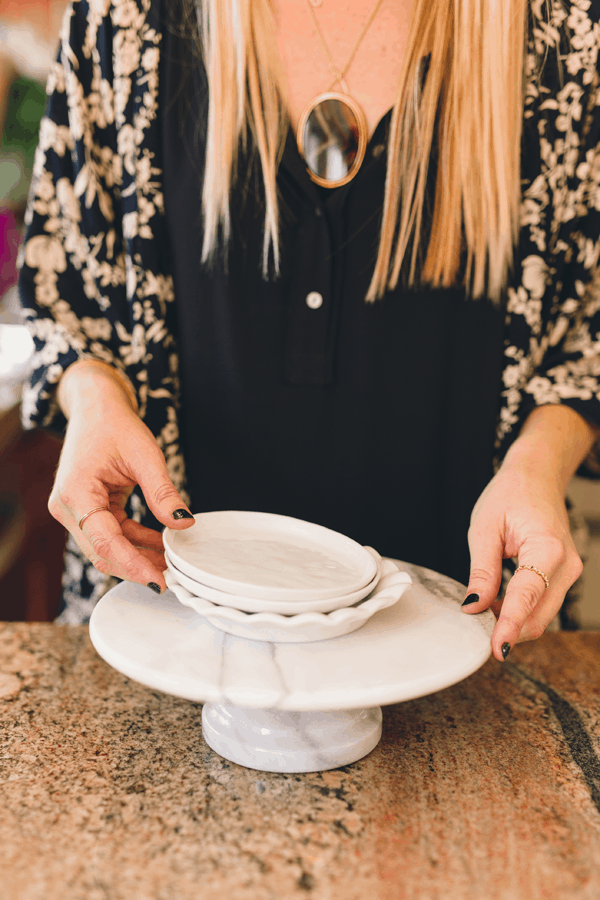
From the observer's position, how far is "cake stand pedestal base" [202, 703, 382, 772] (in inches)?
19.3

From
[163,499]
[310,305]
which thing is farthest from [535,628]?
[310,305]

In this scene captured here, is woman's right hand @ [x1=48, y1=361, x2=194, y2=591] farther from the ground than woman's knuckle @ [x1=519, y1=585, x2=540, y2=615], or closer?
farther from the ground

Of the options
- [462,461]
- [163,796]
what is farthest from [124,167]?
[163,796]

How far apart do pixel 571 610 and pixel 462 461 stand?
0.89ft

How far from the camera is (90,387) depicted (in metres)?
0.69

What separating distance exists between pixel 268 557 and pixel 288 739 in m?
0.14

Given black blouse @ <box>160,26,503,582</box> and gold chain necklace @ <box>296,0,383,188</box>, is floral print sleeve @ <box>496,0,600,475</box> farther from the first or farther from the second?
gold chain necklace @ <box>296,0,383,188</box>

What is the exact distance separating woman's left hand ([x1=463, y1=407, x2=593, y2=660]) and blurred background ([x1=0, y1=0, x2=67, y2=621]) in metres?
1.42

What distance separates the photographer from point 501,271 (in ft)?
2.61

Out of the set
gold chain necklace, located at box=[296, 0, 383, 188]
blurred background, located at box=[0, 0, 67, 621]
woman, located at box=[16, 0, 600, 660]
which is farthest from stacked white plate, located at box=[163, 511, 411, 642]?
blurred background, located at box=[0, 0, 67, 621]

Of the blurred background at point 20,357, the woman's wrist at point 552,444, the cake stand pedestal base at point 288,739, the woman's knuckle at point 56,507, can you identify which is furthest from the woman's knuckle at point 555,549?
the blurred background at point 20,357

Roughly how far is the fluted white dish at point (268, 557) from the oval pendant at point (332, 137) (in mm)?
424

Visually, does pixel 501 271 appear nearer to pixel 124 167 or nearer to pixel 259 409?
pixel 259 409

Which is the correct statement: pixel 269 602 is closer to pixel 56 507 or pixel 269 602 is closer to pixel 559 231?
pixel 56 507
